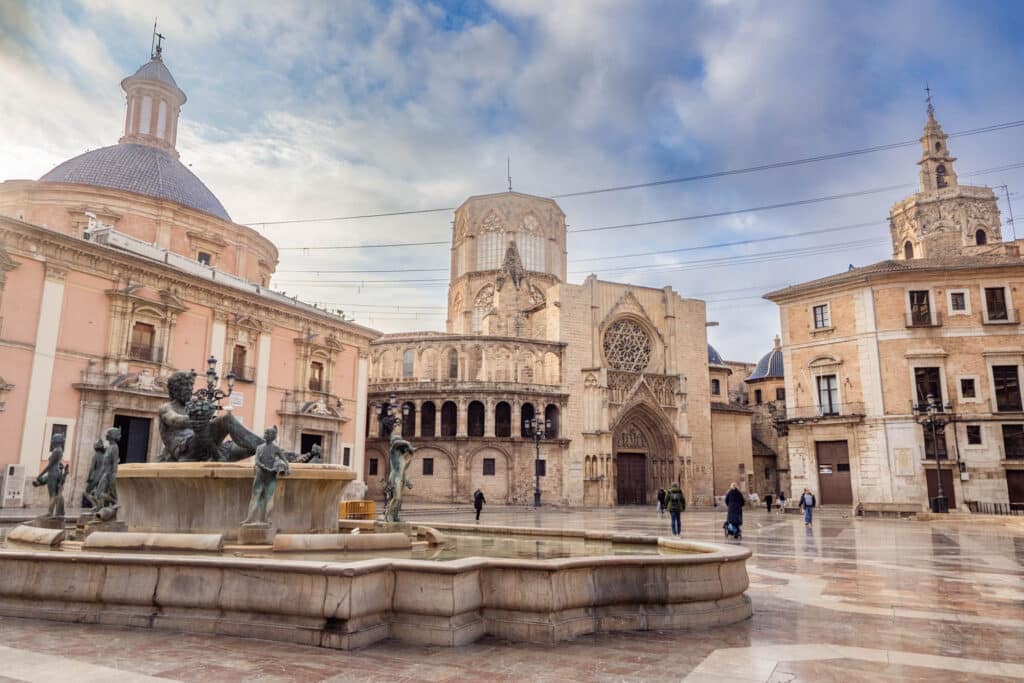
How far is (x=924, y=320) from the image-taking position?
31.5 meters

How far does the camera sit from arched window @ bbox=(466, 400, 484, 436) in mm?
39906

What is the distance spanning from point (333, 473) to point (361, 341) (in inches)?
1078

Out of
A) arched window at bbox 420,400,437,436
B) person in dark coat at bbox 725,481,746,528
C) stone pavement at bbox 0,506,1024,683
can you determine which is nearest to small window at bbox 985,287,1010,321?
person in dark coat at bbox 725,481,746,528

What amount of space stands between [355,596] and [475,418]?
115ft

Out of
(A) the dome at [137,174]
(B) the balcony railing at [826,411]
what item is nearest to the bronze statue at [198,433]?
(A) the dome at [137,174]

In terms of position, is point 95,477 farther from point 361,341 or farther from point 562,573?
point 361,341

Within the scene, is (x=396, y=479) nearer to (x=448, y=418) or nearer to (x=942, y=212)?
(x=448, y=418)

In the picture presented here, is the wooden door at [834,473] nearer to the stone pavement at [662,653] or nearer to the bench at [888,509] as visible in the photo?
the bench at [888,509]

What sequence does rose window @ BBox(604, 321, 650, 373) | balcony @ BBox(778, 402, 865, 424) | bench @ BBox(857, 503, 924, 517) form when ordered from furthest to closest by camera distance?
rose window @ BBox(604, 321, 650, 373) → balcony @ BBox(778, 402, 865, 424) → bench @ BBox(857, 503, 924, 517)

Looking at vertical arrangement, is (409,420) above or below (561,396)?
below

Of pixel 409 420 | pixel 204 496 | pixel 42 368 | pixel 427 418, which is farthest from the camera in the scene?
pixel 427 418

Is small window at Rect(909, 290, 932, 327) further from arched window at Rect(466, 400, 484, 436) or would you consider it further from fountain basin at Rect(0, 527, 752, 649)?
fountain basin at Rect(0, 527, 752, 649)

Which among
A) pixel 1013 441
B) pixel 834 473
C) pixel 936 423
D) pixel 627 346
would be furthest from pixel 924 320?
pixel 627 346

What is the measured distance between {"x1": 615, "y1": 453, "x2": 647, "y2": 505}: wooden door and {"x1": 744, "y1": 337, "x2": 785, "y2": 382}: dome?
19.2 metres
